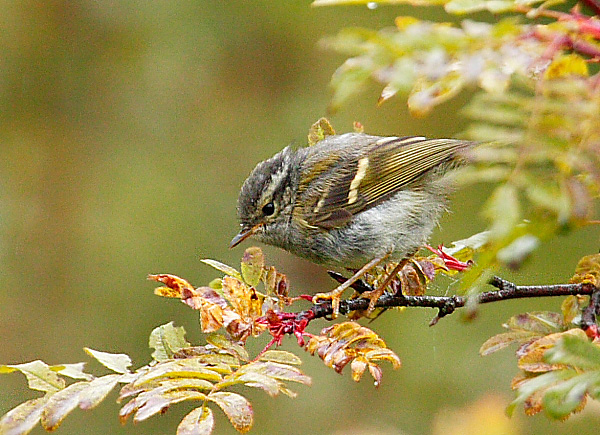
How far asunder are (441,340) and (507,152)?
12.4ft

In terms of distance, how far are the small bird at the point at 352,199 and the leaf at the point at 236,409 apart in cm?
141

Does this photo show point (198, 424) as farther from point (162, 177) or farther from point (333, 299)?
point (162, 177)

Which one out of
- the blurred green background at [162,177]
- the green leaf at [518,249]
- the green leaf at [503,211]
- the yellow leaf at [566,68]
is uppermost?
the yellow leaf at [566,68]

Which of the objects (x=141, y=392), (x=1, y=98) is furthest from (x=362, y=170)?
(x=1, y=98)

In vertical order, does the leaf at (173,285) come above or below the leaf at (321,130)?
below

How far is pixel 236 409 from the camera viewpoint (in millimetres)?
1682

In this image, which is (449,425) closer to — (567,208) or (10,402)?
(567,208)

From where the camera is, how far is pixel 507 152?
112 centimetres

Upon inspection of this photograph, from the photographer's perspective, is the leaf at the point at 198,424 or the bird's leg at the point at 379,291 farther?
the bird's leg at the point at 379,291

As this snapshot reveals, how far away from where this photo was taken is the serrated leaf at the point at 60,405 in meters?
1.68

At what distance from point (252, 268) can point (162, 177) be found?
329 centimetres

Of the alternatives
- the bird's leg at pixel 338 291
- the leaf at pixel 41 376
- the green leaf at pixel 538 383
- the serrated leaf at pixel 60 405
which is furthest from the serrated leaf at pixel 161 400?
the bird's leg at pixel 338 291

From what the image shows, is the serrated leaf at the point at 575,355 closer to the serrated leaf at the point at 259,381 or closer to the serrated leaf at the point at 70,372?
the serrated leaf at the point at 259,381

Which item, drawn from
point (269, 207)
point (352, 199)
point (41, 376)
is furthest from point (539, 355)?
point (269, 207)
